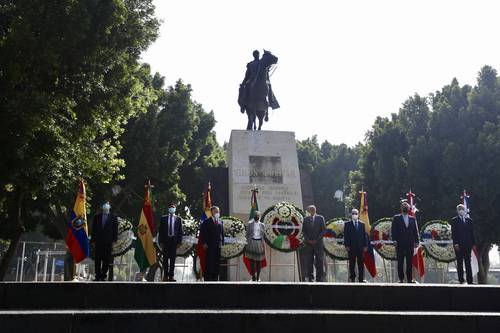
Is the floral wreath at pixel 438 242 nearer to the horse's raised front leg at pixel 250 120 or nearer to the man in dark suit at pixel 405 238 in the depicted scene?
the man in dark suit at pixel 405 238

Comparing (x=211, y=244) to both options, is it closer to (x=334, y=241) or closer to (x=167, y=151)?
(x=334, y=241)

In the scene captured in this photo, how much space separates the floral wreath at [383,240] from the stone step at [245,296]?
236 inches

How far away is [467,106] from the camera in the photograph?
93.2 ft

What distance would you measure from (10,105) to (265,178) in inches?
298

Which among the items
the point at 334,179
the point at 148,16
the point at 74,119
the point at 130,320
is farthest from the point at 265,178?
the point at 334,179

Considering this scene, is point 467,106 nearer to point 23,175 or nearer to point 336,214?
point 336,214

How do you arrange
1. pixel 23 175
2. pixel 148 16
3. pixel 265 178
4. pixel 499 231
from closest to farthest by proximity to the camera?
pixel 23 175, pixel 265 178, pixel 148 16, pixel 499 231

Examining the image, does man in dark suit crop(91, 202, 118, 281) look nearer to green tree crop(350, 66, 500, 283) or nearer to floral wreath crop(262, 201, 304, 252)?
floral wreath crop(262, 201, 304, 252)

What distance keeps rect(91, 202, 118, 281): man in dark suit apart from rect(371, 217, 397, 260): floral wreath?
7243 millimetres

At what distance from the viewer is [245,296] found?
7555 millimetres

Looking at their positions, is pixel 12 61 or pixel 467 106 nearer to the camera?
pixel 12 61

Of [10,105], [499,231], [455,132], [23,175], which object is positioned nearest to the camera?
[10,105]

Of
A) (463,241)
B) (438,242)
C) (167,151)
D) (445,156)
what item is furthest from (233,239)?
(445,156)

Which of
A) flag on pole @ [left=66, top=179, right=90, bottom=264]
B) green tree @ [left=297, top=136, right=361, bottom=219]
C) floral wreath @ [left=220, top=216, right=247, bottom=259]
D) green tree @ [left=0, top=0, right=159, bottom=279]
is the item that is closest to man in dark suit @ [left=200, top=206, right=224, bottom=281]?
floral wreath @ [left=220, top=216, right=247, bottom=259]
